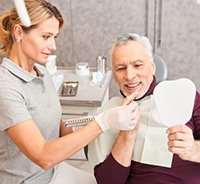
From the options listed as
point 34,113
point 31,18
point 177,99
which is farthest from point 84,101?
point 177,99

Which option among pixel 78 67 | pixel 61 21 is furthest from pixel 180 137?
pixel 78 67

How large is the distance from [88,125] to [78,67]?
1296 millimetres

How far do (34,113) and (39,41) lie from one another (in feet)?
Answer: 0.98

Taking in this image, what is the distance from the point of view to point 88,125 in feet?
3.85

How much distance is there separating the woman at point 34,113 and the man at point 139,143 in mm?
138

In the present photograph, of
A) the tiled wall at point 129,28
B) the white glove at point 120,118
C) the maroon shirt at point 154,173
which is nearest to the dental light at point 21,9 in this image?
the white glove at point 120,118

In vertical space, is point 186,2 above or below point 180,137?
above

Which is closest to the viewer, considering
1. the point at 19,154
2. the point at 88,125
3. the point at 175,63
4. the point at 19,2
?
the point at 19,2

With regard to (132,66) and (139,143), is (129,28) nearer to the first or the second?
(132,66)

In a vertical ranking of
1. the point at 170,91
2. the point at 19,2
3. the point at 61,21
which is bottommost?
the point at 170,91

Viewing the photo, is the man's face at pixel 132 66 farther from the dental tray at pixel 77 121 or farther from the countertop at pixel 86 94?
the countertop at pixel 86 94

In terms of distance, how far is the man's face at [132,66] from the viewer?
1.31 metres

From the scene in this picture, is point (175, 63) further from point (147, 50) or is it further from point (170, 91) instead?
point (170, 91)

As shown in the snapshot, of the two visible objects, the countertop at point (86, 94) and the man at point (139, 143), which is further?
the countertop at point (86, 94)
